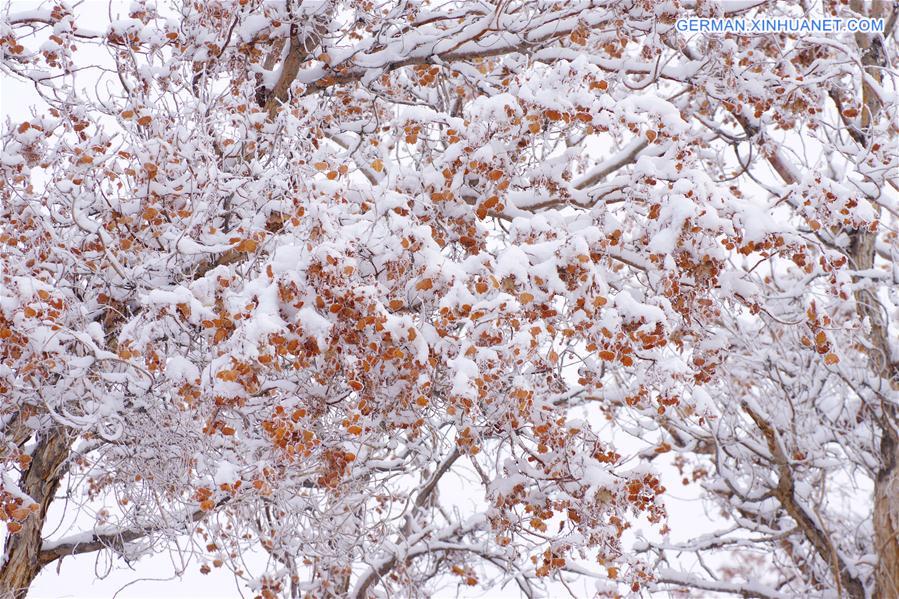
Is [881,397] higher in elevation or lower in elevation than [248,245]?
higher

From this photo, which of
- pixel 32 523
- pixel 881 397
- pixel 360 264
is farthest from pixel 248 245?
pixel 881 397

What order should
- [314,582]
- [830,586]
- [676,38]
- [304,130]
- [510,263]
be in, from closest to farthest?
[510,263] → [304,130] → [676,38] → [314,582] → [830,586]

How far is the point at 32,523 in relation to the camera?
6.01 metres

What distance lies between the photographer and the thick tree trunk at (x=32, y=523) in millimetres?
5996

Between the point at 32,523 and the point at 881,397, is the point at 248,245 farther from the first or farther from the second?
the point at 881,397

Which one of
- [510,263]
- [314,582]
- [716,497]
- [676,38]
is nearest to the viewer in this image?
[510,263]

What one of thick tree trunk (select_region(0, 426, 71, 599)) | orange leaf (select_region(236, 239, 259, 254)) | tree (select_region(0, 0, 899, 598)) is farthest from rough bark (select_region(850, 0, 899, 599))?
thick tree trunk (select_region(0, 426, 71, 599))

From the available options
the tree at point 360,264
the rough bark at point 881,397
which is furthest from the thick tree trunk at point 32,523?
the rough bark at point 881,397

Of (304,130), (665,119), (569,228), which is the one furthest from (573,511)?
(304,130)

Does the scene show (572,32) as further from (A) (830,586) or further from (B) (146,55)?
(A) (830,586)

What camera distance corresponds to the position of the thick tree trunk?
236 inches

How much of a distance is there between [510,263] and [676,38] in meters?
3.00

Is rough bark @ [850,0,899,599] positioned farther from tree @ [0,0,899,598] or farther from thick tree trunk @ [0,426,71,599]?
thick tree trunk @ [0,426,71,599]

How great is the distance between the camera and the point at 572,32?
18.6 feet
